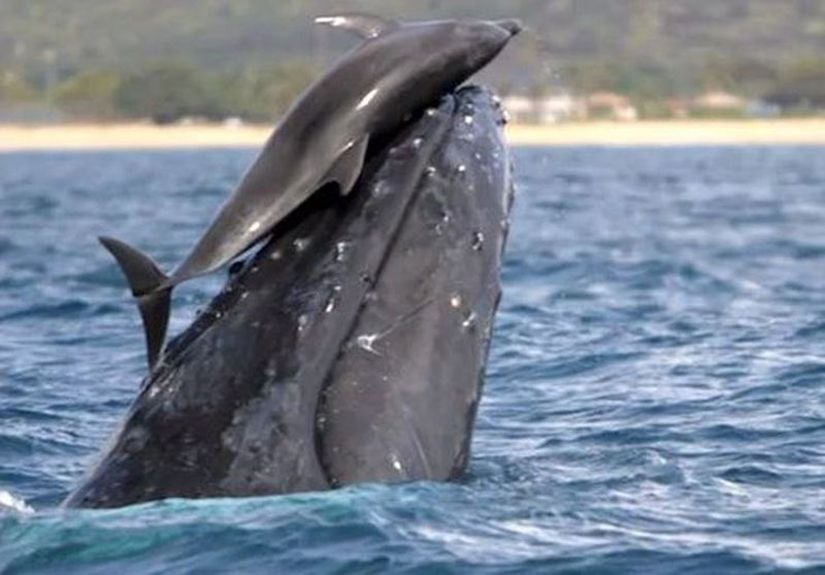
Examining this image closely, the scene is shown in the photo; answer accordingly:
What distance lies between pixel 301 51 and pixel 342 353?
578 feet

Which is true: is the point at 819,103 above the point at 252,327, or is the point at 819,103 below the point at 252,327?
below

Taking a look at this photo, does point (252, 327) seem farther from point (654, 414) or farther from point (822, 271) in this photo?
point (822, 271)

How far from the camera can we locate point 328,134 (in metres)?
7.20

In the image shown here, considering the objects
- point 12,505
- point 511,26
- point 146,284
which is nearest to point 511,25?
point 511,26

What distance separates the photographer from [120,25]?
19312 centimetres

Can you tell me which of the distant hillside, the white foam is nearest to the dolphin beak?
the white foam

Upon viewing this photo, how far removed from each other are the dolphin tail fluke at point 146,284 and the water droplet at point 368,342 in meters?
0.59

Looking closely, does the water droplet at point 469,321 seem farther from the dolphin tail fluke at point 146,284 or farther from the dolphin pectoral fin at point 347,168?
the dolphin tail fluke at point 146,284

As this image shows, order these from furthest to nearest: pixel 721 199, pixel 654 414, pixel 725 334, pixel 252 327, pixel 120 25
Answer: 1. pixel 120 25
2. pixel 721 199
3. pixel 725 334
4. pixel 654 414
5. pixel 252 327

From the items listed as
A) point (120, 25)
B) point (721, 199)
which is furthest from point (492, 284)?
point (120, 25)

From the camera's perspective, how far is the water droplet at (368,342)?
23.9 ft

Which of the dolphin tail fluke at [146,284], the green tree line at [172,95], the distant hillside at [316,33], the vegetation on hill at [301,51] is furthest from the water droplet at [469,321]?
the distant hillside at [316,33]

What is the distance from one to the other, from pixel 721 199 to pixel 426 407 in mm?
32574

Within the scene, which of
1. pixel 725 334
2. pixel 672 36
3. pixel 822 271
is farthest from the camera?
pixel 672 36
